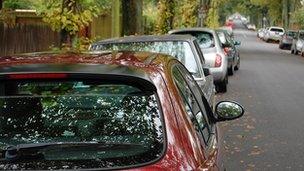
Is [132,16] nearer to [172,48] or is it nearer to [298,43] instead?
[172,48]

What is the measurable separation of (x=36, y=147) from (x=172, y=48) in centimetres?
604

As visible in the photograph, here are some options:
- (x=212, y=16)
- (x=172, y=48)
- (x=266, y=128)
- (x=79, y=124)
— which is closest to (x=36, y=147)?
(x=79, y=124)

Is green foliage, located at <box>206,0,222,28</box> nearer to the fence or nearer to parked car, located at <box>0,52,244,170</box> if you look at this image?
the fence

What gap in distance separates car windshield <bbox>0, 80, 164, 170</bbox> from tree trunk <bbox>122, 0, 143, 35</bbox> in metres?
14.6

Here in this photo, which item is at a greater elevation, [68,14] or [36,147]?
[68,14]

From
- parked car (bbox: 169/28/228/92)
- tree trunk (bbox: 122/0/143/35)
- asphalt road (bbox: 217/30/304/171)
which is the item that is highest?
tree trunk (bbox: 122/0/143/35)

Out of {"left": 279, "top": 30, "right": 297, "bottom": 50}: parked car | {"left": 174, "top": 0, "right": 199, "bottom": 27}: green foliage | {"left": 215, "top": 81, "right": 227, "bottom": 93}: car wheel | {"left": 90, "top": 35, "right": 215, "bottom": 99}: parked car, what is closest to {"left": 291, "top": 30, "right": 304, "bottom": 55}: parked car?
{"left": 279, "top": 30, "right": 297, "bottom": 50}: parked car

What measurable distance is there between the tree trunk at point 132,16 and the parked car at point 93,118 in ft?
47.6

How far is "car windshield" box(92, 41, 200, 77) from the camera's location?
841 centimetres

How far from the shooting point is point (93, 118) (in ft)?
11.1

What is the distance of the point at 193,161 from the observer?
3051 mm

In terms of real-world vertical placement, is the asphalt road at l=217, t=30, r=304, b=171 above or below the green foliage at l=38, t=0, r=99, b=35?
below

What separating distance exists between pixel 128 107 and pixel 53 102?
44 centimetres

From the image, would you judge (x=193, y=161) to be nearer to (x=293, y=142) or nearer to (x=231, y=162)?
(x=231, y=162)
